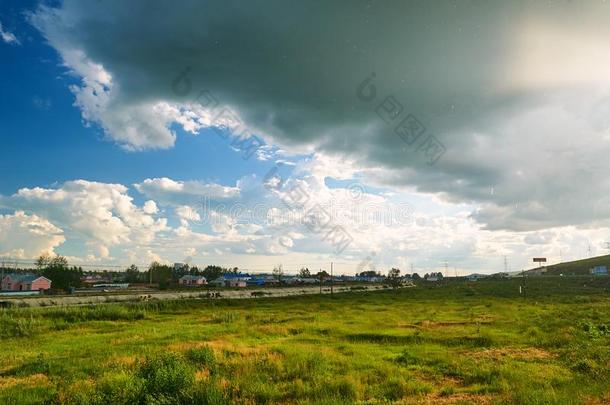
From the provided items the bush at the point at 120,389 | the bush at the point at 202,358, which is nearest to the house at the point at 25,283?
the bush at the point at 202,358

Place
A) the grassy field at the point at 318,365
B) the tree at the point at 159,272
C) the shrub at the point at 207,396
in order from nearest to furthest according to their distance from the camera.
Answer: the shrub at the point at 207,396
the grassy field at the point at 318,365
the tree at the point at 159,272

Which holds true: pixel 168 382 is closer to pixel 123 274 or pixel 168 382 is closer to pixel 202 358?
pixel 202 358

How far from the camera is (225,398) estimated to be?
12539 millimetres

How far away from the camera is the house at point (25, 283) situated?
112750 mm

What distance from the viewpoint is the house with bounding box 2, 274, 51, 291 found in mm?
112750

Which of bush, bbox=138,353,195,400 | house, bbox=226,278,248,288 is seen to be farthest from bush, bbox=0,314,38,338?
house, bbox=226,278,248,288

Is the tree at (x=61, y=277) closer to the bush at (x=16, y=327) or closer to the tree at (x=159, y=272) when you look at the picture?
the tree at (x=159, y=272)

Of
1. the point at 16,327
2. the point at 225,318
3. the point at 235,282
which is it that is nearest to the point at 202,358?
the point at 225,318

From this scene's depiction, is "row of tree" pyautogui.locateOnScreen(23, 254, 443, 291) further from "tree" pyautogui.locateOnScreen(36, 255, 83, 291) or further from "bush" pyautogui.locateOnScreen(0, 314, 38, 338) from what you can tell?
"bush" pyautogui.locateOnScreen(0, 314, 38, 338)

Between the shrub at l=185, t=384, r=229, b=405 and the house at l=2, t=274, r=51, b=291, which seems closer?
the shrub at l=185, t=384, r=229, b=405

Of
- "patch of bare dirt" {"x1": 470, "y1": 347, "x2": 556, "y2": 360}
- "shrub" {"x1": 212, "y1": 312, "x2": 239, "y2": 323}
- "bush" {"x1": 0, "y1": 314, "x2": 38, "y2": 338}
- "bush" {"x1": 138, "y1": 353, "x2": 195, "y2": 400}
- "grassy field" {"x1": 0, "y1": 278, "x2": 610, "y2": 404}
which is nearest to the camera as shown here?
"bush" {"x1": 138, "y1": 353, "x2": 195, "y2": 400}

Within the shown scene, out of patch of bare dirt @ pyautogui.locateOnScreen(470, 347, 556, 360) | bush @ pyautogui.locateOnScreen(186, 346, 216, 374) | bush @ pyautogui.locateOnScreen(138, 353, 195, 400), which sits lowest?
patch of bare dirt @ pyautogui.locateOnScreen(470, 347, 556, 360)

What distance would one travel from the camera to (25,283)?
113312mm

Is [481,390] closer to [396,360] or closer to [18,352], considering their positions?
[396,360]
